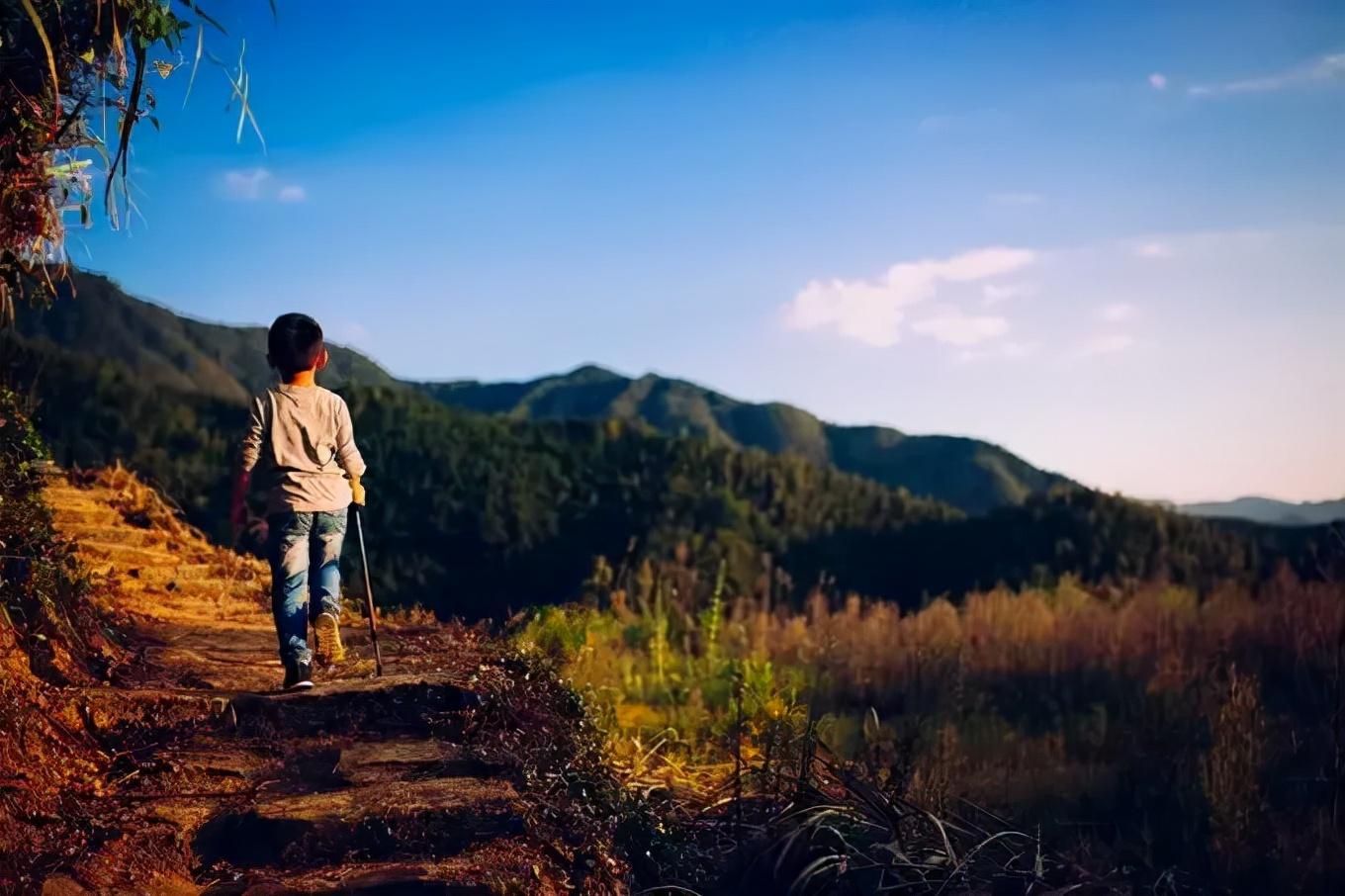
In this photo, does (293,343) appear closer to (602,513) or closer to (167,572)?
(167,572)

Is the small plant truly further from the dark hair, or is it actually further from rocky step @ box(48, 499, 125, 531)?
rocky step @ box(48, 499, 125, 531)

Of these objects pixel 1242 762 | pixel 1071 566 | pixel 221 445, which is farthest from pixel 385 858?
pixel 1071 566

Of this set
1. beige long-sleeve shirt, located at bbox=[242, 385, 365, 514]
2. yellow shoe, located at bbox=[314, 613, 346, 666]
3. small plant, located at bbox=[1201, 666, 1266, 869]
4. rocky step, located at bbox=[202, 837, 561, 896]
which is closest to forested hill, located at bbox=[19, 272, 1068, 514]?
small plant, located at bbox=[1201, 666, 1266, 869]

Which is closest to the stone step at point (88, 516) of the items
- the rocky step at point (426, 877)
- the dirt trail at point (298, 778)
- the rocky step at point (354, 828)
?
the dirt trail at point (298, 778)

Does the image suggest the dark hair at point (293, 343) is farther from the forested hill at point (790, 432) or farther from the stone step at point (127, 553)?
the forested hill at point (790, 432)

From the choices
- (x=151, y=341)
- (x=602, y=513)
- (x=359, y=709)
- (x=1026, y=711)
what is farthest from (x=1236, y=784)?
(x=151, y=341)

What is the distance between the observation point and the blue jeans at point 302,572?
5.73 metres

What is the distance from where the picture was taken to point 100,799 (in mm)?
4129

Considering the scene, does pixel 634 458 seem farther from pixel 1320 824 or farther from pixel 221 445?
pixel 1320 824

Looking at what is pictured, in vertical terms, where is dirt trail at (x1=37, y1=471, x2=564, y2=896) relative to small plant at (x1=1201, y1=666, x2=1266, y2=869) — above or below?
above

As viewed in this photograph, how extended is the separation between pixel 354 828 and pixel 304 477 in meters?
2.55

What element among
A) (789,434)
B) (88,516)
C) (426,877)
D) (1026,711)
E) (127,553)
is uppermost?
(789,434)

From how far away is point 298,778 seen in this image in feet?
14.9

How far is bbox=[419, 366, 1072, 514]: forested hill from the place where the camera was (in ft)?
131
